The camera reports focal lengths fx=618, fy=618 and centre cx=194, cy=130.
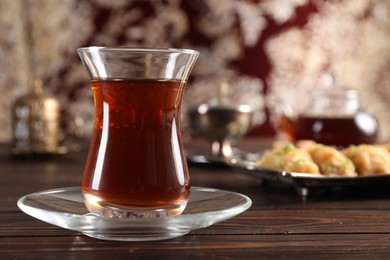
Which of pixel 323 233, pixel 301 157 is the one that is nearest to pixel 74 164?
pixel 301 157

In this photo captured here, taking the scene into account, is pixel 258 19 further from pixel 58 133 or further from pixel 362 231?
pixel 362 231

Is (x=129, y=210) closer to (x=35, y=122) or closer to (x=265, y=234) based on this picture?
(x=265, y=234)

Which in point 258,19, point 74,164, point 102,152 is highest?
point 258,19

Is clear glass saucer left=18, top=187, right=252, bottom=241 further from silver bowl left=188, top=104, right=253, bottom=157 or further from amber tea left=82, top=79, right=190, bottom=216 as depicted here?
silver bowl left=188, top=104, right=253, bottom=157

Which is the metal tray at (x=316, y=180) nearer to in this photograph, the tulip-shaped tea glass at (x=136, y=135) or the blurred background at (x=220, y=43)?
the tulip-shaped tea glass at (x=136, y=135)

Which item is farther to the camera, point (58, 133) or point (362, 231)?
point (58, 133)

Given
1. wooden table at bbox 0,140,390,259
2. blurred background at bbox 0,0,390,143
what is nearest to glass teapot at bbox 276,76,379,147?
wooden table at bbox 0,140,390,259

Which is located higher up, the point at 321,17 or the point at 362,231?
the point at 321,17
